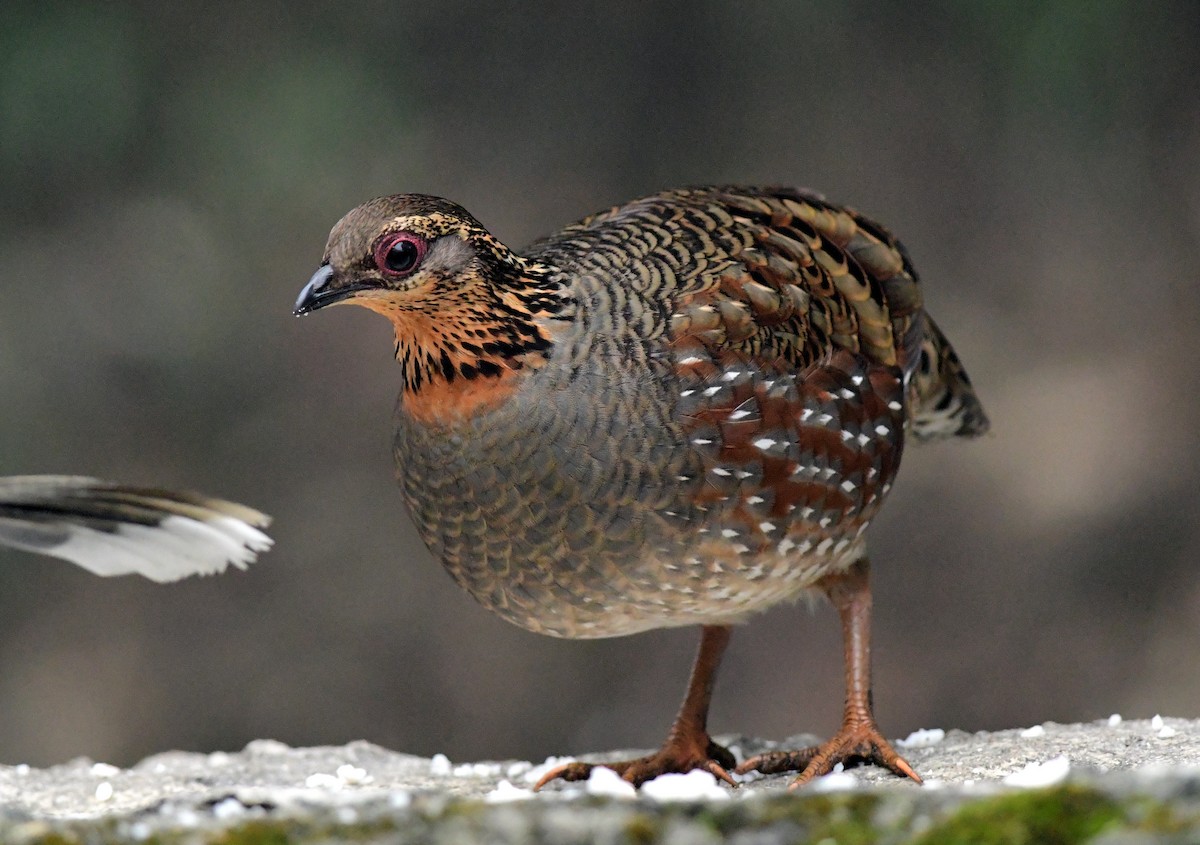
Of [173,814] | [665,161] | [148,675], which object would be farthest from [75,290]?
[173,814]

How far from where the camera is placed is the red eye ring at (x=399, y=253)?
3.34m

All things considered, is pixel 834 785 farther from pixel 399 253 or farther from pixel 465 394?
pixel 399 253

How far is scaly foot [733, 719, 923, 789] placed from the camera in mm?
3828

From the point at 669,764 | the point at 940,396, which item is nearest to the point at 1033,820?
the point at 669,764

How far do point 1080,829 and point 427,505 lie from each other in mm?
2063

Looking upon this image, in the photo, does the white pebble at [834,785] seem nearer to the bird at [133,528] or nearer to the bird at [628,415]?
the bird at [628,415]

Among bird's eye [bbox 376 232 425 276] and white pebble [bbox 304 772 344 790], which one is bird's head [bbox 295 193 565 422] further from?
white pebble [bbox 304 772 344 790]

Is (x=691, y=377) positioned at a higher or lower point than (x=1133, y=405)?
lower

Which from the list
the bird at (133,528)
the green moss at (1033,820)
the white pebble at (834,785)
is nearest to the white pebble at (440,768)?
the bird at (133,528)

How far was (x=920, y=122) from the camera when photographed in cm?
690

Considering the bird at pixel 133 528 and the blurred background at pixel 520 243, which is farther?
the blurred background at pixel 520 243

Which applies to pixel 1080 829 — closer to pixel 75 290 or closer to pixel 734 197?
pixel 734 197

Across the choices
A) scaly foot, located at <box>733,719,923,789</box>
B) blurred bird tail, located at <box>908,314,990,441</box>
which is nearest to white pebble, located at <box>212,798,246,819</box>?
scaly foot, located at <box>733,719,923,789</box>

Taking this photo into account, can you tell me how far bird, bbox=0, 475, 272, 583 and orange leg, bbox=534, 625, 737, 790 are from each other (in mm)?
1077
